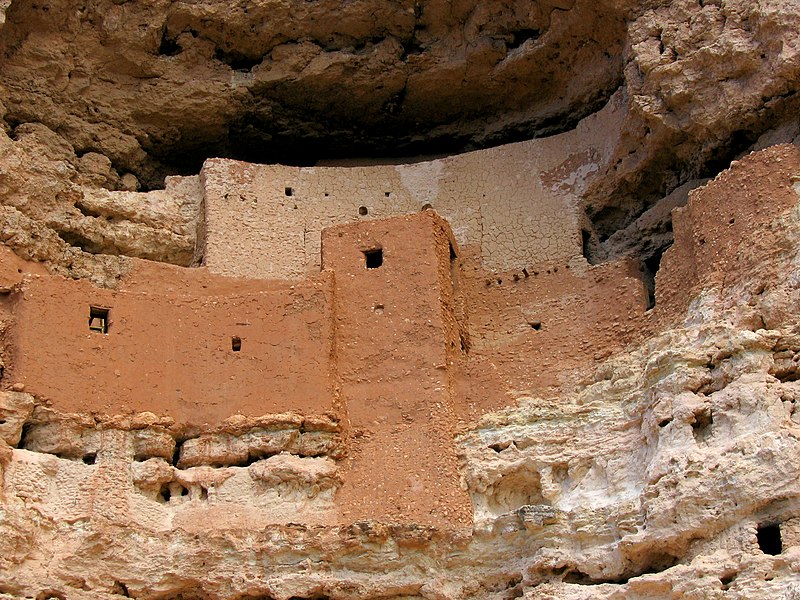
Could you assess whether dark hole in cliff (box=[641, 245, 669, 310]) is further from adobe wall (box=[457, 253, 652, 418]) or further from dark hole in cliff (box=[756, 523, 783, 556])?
dark hole in cliff (box=[756, 523, 783, 556])

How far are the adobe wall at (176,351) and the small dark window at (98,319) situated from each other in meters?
0.07

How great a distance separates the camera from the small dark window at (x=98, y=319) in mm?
16172

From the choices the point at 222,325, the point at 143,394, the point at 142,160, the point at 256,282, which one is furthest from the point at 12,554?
the point at 142,160

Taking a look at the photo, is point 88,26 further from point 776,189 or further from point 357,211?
point 776,189

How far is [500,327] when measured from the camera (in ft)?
57.4

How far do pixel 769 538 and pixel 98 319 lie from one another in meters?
7.31

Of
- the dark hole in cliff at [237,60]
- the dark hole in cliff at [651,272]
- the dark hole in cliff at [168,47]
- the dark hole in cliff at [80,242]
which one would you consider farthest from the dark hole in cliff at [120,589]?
the dark hole in cliff at [237,60]

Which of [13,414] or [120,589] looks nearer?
[120,589]

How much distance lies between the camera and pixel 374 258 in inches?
684

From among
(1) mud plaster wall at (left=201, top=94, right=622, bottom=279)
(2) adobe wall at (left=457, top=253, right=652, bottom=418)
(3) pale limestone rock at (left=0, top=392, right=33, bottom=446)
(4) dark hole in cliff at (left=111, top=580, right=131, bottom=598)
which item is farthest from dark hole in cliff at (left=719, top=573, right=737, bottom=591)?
(3) pale limestone rock at (left=0, top=392, right=33, bottom=446)

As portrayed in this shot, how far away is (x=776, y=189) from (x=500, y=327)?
3.52 metres

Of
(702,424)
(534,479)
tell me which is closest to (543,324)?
(534,479)

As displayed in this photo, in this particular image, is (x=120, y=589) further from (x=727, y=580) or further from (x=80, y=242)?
(x=727, y=580)

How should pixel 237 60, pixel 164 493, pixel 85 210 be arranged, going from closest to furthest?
pixel 164 493, pixel 85 210, pixel 237 60
